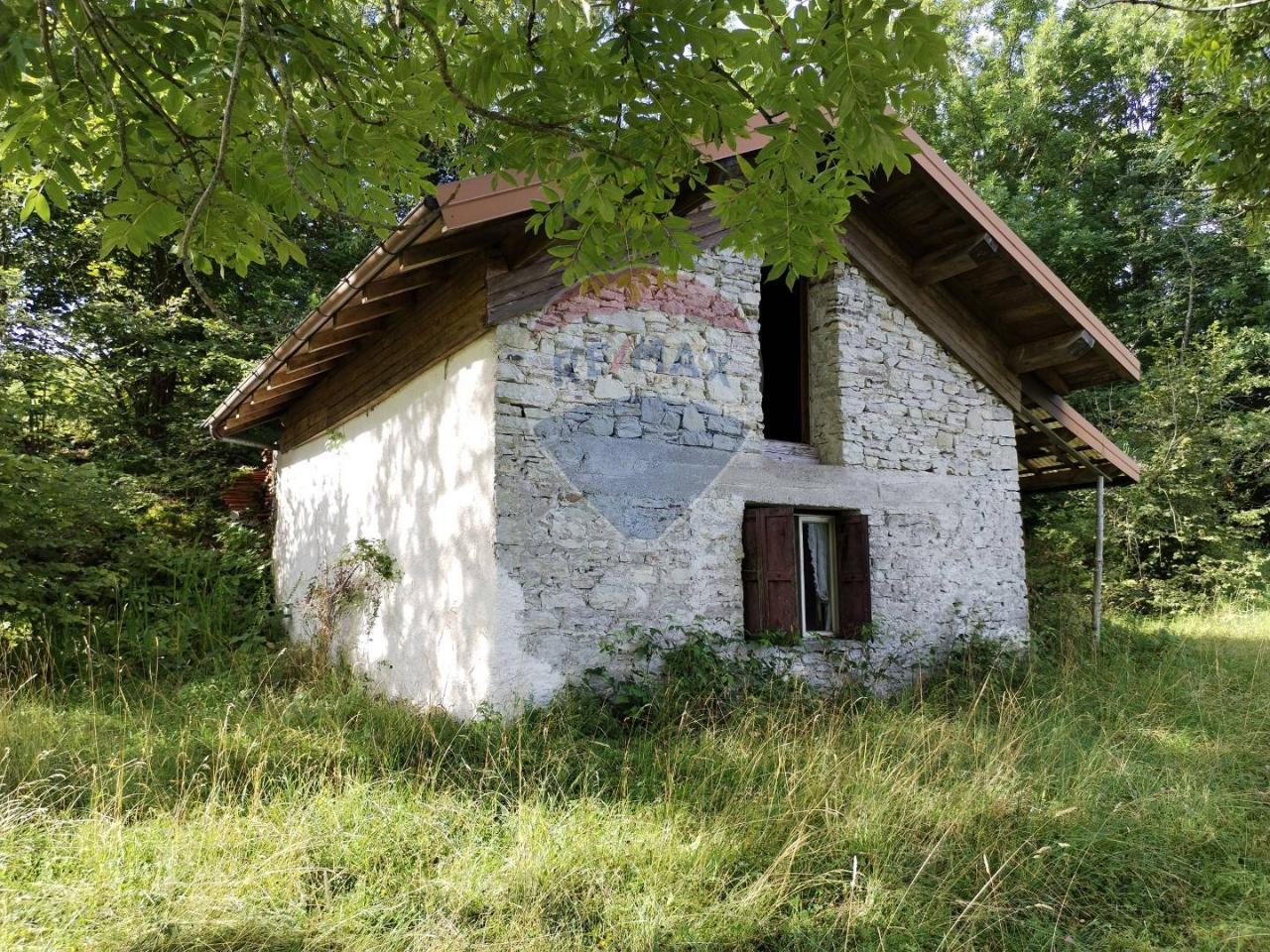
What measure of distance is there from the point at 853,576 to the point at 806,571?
0.42 meters

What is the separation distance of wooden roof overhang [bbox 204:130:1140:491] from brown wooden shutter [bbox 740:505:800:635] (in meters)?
2.43

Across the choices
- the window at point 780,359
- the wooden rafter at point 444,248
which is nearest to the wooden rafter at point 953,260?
the window at point 780,359

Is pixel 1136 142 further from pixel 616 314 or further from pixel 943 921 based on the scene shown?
pixel 943 921

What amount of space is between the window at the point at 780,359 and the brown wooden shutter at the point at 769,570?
230 cm

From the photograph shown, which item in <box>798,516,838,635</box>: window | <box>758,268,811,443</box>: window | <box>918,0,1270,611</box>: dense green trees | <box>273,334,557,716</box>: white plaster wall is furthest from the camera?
<box>918,0,1270,611</box>: dense green trees

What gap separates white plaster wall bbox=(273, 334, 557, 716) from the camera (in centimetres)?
607

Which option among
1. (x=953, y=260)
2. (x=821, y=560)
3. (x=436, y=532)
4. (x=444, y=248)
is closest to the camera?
(x=444, y=248)

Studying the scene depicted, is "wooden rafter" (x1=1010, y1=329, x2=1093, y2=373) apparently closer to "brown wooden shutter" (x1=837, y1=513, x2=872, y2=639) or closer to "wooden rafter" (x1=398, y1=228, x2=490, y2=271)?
"brown wooden shutter" (x1=837, y1=513, x2=872, y2=639)

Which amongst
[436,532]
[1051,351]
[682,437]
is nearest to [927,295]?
[1051,351]

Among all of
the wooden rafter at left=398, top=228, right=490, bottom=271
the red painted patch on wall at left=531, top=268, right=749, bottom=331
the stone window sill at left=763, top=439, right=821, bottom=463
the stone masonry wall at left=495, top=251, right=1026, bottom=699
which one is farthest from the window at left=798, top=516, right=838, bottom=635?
the wooden rafter at left=398, top=228, right=490, bottom=271

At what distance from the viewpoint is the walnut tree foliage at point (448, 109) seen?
8.59ft

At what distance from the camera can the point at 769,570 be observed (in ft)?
23.2

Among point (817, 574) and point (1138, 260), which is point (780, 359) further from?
point (1138, 260)

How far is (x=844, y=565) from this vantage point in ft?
25.3
